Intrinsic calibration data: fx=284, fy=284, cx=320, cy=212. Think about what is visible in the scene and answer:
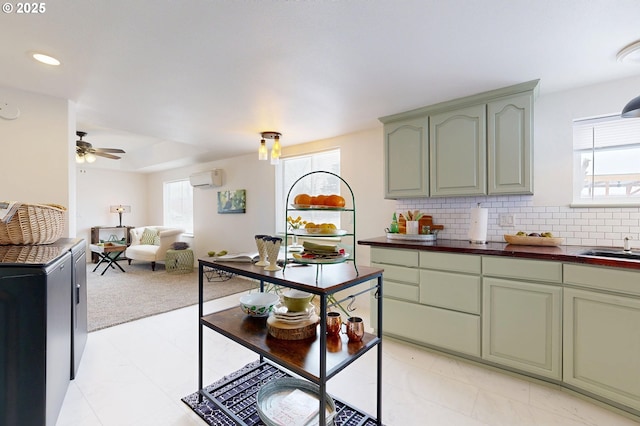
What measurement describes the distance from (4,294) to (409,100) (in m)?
2.95

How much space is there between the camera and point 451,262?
7.69 ft

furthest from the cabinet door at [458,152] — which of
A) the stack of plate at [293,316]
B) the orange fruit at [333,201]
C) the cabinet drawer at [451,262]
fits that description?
the stack of plate at [293,316]

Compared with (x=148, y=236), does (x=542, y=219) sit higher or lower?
higher

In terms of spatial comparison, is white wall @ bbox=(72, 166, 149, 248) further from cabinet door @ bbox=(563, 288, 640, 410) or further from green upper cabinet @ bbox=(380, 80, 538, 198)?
cabinet door @ bbox=(563, 288, 640, 410)

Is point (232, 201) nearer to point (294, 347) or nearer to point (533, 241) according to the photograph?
point (294, 347)

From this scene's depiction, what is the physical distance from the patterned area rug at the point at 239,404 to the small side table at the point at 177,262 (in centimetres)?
405

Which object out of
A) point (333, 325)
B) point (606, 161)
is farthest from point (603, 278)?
point (333, 325)

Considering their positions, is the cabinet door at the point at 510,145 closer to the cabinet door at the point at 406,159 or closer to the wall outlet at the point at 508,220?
the wall outlet at the point at 508,220

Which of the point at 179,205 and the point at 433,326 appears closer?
the point at 433,326

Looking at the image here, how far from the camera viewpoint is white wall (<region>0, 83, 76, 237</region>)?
2.35 m

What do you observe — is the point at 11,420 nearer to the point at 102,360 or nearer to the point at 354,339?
the point at 102,360

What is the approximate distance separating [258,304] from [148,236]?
5826 mm

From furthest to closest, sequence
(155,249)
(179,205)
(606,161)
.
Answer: (179,205)
(155,249)
(606,161)

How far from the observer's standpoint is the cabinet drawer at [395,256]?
2.55 meters
